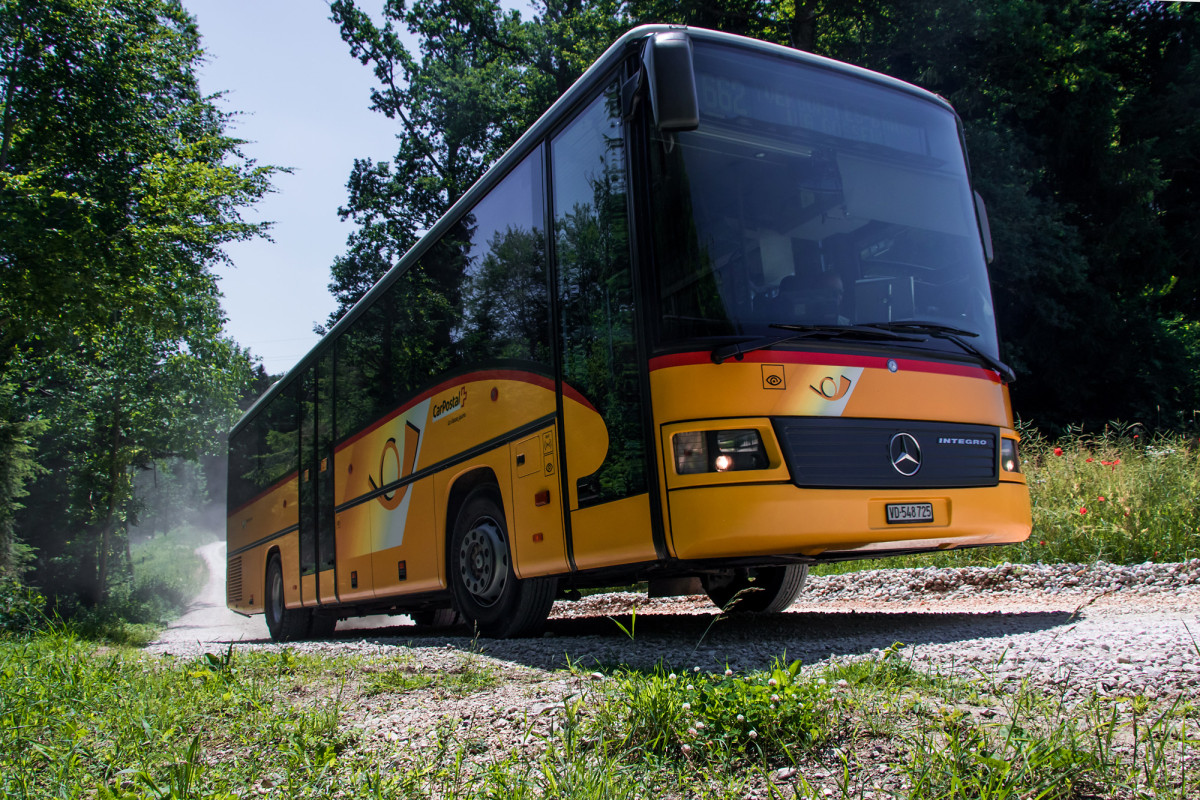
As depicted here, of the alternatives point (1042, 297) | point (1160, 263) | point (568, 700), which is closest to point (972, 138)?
point (1042, 297)

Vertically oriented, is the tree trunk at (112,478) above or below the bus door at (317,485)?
above

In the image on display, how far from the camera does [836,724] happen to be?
2719 mm

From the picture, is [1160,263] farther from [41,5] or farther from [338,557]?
[41,5]

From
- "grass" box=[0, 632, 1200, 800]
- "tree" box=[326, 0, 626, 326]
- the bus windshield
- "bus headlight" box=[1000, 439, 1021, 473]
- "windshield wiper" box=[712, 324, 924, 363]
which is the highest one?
"tree" box=[326, 0, 626, 326]

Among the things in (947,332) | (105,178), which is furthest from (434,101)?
(947,332)

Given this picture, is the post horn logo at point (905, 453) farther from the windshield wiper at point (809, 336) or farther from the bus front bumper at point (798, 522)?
the windshield wiper at point (809, 336)

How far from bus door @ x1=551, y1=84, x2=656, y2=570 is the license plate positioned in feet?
4.45

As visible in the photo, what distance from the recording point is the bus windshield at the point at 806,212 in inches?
194

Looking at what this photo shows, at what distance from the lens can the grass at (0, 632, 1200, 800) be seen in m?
2.30

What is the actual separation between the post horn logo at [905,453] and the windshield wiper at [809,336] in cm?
58

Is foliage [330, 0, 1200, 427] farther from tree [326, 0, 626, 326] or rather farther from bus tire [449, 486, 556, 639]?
bus tire [449, 486, 556, 639]

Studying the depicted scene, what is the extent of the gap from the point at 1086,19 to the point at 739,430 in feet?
68.7

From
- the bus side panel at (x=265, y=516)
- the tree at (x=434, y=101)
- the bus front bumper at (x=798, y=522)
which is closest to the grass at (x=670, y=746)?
the bus front bumper at (x=798, y=522)

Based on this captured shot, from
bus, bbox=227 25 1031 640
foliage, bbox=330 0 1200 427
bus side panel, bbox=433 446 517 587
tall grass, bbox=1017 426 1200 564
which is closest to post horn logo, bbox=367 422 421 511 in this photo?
bus side panel, bbox=433 446 517 587
